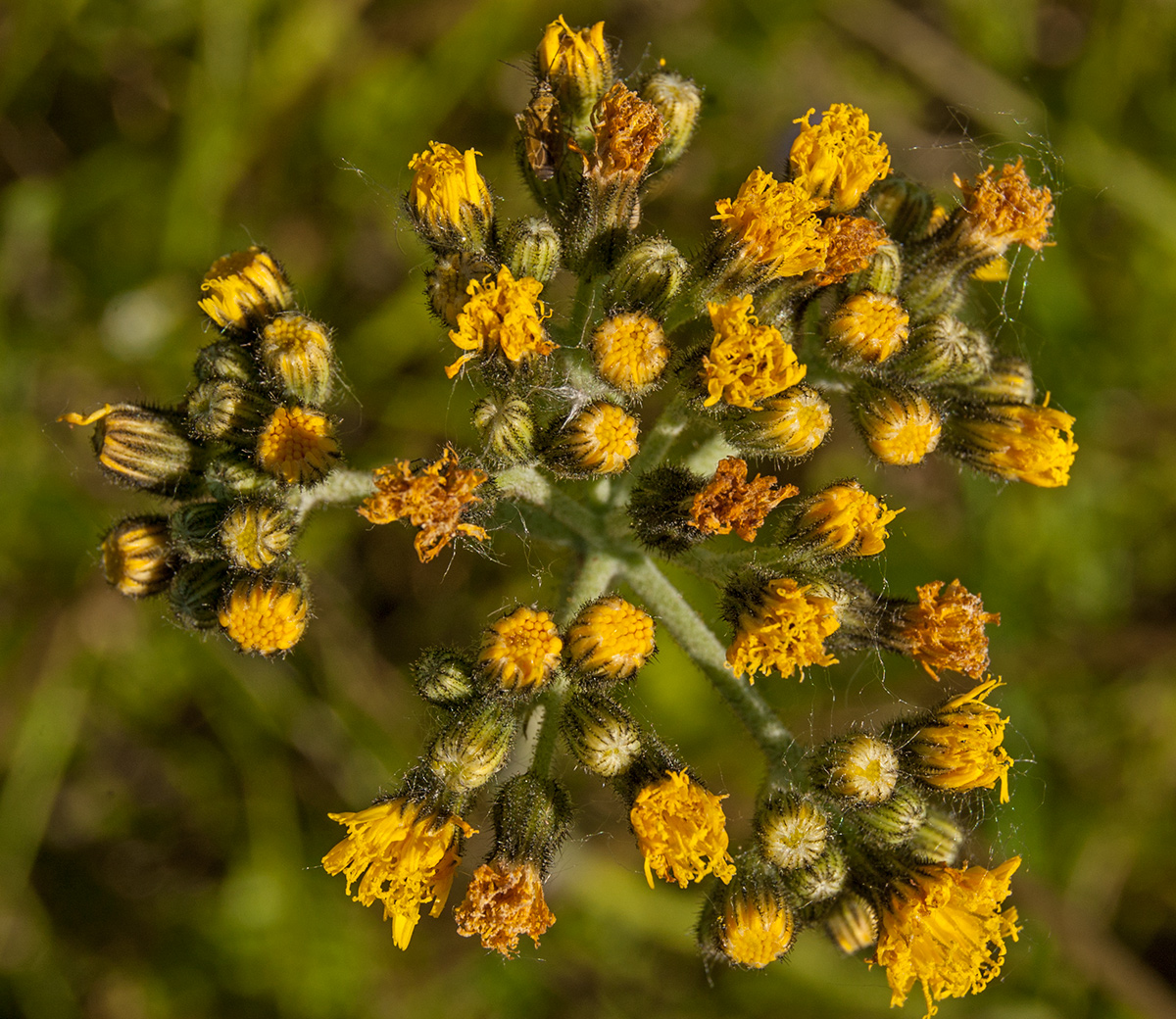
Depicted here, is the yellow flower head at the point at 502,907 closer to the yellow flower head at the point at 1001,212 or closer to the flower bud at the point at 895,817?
the flower bud at the point at 895,817

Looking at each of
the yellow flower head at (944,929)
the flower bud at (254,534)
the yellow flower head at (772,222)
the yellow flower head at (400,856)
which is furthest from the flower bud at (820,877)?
the flower bud at (254,534)

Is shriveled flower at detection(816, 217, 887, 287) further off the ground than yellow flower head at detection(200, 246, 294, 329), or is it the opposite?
shriveled flower at detection(816, 217, 887, 287)

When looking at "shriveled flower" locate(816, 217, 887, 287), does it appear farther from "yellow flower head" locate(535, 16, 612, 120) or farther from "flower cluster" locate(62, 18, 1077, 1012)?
"yellow flower head" locate(535, 16, 612, 120)

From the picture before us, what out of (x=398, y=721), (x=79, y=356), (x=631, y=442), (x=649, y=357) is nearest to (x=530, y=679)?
(x=631, y=442)

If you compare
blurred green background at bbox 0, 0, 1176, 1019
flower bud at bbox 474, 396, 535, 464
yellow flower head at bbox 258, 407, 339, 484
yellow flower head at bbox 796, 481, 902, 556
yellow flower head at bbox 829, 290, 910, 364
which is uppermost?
yellow flower head at bbox 829, 290, 910, 364

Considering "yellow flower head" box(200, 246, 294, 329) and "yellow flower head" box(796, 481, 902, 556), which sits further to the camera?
Result: "yellow flower head" box(200, 246, 294, 329)

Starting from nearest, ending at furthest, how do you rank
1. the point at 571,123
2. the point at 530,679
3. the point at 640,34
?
1. the point at 530,679
2. the point at 571,123
3. the point at 640,34

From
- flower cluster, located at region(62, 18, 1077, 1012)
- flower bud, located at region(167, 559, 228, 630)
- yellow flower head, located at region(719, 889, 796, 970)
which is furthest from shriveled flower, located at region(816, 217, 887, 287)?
flower bud, located at region(167, 559, 228, 630)

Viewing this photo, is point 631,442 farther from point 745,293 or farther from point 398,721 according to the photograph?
point 398,721
